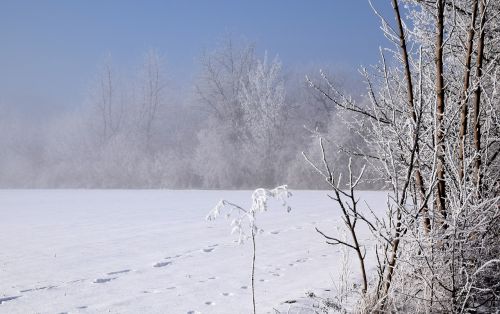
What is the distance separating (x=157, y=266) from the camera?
7.42 metres

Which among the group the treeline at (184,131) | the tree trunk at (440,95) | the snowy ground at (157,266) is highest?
the treeline at (184,131)

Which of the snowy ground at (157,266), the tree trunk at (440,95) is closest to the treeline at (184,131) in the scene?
the snowy ground at (157,266)

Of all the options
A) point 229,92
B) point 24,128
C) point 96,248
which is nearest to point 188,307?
point 96,248

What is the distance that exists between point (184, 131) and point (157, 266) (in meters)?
38.5

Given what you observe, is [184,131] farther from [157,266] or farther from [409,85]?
[409,85]

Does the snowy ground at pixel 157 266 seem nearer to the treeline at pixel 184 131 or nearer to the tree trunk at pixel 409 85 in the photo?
the tree trunk at pixel 409 85

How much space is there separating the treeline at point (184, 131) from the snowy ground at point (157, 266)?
20260 millimetres

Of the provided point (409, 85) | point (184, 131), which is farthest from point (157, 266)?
point (184, 131)

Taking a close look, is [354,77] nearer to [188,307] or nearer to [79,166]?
[79,166]

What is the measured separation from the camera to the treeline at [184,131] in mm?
35125

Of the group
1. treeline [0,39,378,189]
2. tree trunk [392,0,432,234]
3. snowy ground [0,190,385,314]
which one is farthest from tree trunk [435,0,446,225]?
treeline [0,39,378,189]

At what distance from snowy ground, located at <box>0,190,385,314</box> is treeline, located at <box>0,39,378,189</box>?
20.3 m

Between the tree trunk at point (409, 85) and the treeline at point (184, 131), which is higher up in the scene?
the treeline at point (184, 131)

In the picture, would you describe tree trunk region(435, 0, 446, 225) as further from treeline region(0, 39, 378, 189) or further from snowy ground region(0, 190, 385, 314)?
treeline region(0, 39, 378, 189)
